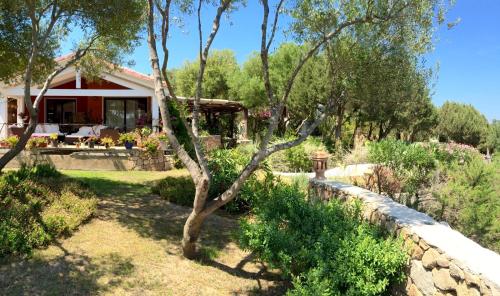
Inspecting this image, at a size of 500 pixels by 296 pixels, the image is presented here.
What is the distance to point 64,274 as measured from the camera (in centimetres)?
623

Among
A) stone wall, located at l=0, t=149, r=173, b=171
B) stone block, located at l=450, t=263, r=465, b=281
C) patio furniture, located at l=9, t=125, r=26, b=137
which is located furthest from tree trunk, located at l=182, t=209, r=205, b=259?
patio furniture, located at l=9, t=125, r=26, b=137

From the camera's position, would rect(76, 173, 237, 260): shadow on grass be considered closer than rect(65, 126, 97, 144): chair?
Yes

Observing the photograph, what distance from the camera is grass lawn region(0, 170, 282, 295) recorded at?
6.06 metres

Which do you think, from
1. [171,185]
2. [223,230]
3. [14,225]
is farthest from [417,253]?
[171,185]

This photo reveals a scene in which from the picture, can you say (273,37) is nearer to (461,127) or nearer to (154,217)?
(154,217)

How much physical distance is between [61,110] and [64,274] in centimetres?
1967

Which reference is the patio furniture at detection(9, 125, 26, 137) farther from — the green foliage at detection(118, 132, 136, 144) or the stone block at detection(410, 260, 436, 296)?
the stone block at detection(410, 260, 436, 296)

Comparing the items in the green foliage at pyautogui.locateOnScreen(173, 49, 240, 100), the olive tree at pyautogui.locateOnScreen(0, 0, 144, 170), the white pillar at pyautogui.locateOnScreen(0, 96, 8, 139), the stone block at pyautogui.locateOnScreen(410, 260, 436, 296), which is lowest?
the stone block at pyautogui.locateOnScreen(410, 260, 436, 296)

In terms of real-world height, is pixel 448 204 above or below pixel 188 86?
below

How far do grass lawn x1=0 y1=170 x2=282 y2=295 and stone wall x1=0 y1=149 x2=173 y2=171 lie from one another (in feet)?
20.1

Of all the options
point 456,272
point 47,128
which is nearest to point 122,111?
point 47,128

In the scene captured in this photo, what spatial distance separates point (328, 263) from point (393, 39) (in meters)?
4.06

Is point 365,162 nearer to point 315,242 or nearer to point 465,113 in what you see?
point 315,242

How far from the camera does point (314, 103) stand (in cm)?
2383
